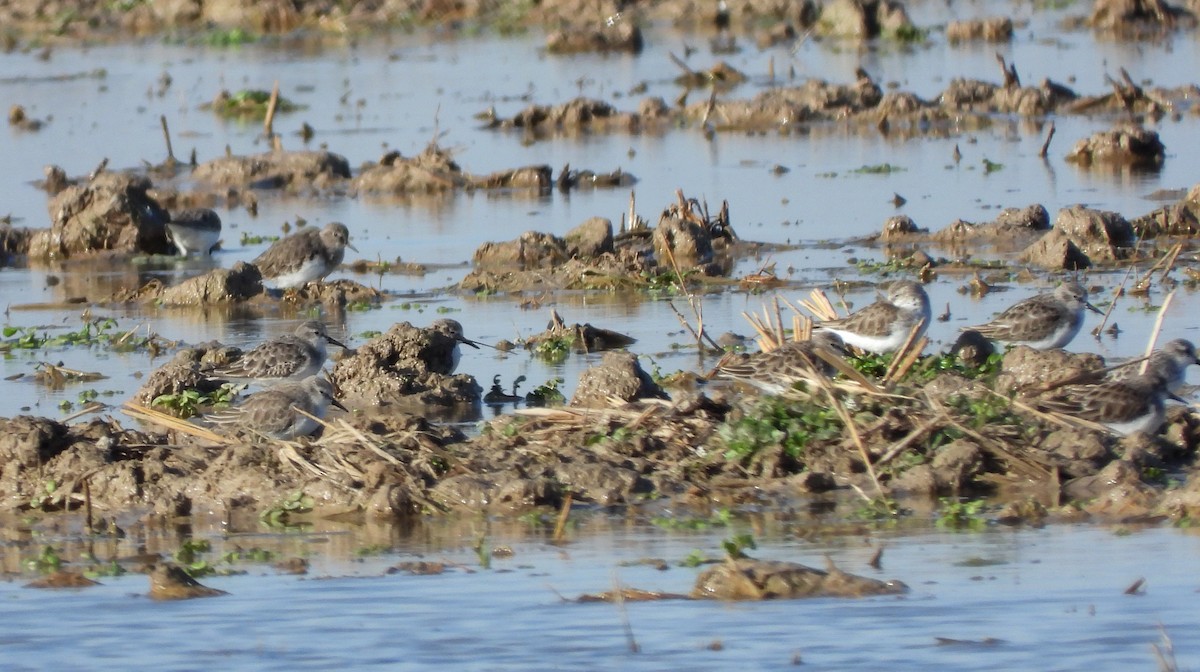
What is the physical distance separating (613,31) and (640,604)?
3507 cm

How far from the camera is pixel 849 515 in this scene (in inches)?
408

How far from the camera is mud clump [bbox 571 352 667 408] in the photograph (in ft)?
40.8

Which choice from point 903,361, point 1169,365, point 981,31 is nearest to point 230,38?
point 981,31

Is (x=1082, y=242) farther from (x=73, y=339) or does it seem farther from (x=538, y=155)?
(x=538, y=155)

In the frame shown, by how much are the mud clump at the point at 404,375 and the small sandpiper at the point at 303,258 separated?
14.4 feet

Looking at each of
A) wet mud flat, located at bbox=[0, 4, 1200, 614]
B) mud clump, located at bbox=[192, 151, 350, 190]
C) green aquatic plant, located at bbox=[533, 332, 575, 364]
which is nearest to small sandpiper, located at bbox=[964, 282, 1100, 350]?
wet mud flat, located at bbox=[0, 4, 1200, 614]

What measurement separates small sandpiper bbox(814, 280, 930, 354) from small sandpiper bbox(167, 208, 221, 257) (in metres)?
9.25

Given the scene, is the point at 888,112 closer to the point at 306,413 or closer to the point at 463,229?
the point at 463,229

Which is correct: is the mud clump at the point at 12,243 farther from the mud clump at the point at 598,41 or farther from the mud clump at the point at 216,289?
the mud clump at the point at 598,41

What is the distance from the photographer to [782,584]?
866 cm

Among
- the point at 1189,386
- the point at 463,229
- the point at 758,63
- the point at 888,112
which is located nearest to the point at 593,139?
the point at 888,112

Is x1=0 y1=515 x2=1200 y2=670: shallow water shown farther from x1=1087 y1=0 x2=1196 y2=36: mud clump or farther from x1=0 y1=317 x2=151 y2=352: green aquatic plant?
x1=1087 y1=0 x2=1196 y2=36: mud clump

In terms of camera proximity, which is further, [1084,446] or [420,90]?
[420,90]

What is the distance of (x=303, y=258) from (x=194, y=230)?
11.0 feet
